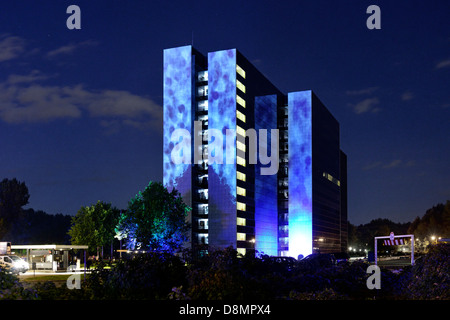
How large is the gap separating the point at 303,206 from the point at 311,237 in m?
8.90

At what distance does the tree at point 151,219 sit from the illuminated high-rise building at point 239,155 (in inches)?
680

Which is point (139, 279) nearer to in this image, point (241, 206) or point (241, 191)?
point (241, 206)

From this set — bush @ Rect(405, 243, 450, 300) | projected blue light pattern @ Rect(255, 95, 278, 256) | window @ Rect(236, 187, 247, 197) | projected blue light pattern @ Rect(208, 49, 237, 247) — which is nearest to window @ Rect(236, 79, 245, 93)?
projected blue light pattern @ Rect(208, 49, 237, 247)

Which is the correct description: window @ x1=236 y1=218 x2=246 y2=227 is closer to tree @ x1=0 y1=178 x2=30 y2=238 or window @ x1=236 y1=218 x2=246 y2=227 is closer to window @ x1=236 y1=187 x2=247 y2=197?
window @ x1=236 y1=187 x2=247 y2=197

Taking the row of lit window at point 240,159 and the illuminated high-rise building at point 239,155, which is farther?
the row of lit window at point 240,159

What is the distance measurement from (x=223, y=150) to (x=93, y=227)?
115 feet

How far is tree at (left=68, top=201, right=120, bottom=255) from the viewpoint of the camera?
11262 centimetres

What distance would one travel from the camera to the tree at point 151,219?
98.8 meters

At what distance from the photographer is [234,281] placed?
48.5 feet

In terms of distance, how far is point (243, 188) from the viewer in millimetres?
133625
